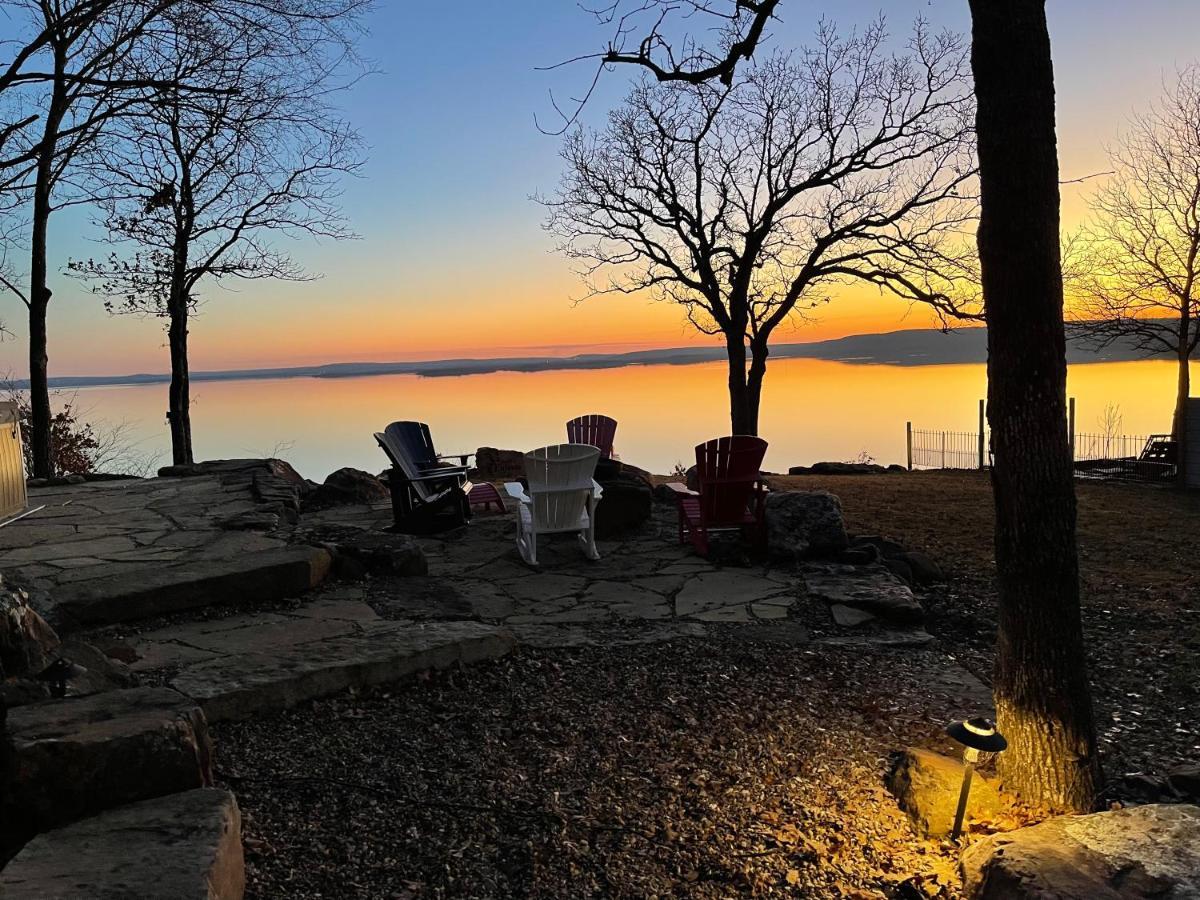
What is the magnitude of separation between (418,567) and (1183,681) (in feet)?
13.7

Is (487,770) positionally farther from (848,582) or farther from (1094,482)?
(1094,482)

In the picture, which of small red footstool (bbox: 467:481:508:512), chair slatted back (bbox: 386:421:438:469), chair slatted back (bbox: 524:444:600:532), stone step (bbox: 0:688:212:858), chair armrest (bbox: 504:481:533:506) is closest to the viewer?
stone step (bbox: 0:688:212:858)

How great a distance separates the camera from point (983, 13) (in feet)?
7.73

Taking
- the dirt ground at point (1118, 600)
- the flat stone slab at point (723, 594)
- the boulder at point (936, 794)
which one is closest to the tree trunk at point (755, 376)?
the dirt ground at point (1118, 600)

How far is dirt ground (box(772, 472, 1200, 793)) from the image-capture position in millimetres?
3305

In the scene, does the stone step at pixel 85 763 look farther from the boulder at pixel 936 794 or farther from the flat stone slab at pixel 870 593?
the flat stone slab at pixel 870 593

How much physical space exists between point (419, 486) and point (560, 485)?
1623mm

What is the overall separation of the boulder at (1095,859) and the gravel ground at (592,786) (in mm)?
264

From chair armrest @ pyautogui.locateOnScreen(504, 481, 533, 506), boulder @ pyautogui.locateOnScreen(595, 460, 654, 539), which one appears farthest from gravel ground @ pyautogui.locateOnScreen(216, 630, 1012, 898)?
boulder @ pyautogui.locateOnScreen(595, 460, 654, 539)

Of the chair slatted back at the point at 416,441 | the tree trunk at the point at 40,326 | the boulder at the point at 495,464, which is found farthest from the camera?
the boulder at the point at 495,464

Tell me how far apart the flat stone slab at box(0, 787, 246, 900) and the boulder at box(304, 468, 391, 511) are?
636 centimetres

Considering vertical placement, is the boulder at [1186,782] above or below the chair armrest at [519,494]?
below

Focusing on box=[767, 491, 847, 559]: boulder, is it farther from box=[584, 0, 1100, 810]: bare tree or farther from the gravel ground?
box=[584, 0, 1100, 810]: bare tree

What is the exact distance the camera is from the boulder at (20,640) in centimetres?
250
